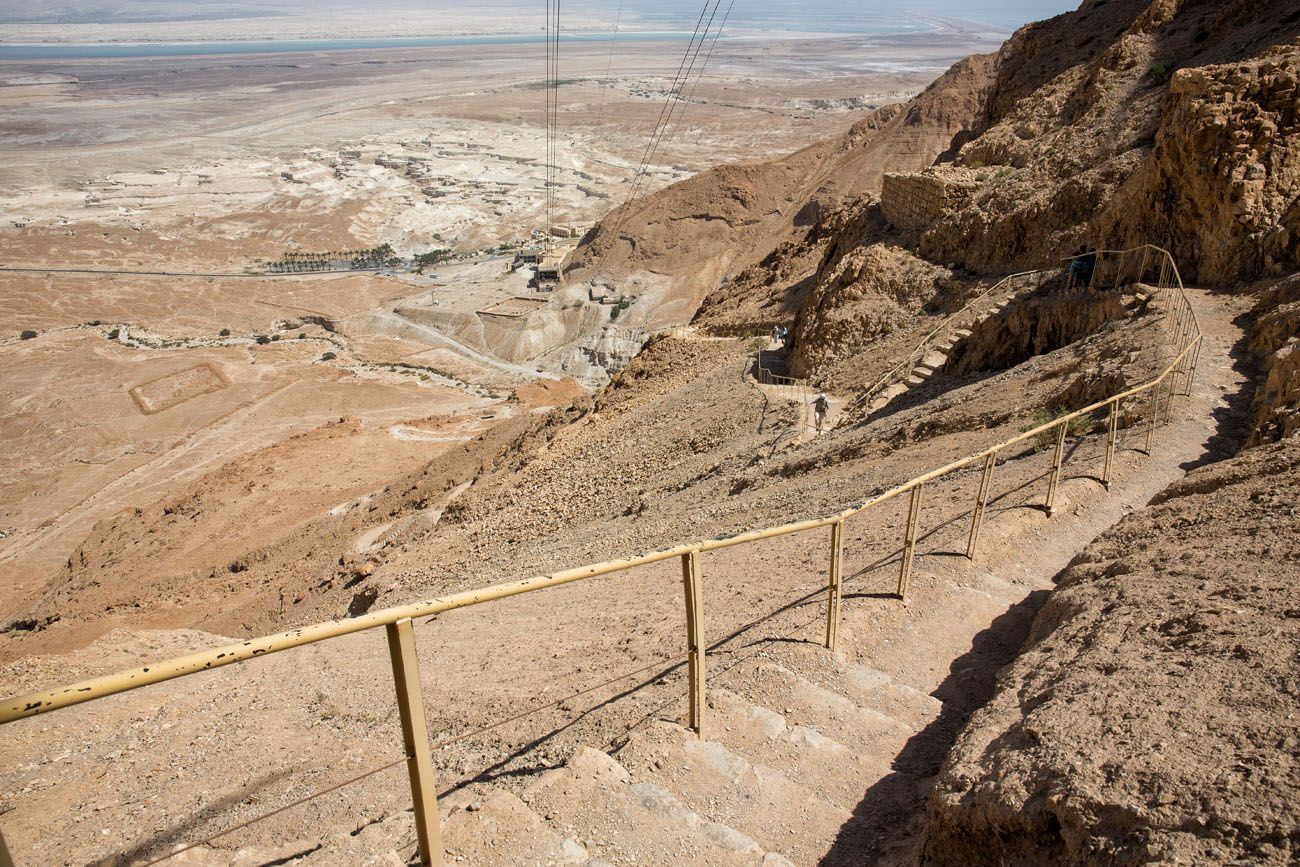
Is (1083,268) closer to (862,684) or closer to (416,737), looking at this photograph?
(862,684)

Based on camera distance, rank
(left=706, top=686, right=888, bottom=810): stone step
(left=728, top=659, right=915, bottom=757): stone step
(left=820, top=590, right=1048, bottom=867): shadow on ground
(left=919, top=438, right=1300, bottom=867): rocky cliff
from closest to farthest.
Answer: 1. (left=919, top=438, right=1300, bottom=867): rocky cliff
2. (left=820, top=590, right=1048, bottom=867): shadow on ground
3. (left=706, top=686, right=888, bottom=810): stone step
4. (left=728, top=659, right=915, bottom=757): stone step

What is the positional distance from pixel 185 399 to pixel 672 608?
119ft

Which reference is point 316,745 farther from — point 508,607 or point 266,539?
point 266,539

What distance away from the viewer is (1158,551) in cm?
534

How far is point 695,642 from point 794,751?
768mm

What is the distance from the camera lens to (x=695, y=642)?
167 inches

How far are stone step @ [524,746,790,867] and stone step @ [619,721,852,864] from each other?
0.10 metres

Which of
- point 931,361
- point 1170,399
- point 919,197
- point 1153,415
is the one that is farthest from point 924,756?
point 919,197

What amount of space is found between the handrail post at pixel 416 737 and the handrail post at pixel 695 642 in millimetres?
1441

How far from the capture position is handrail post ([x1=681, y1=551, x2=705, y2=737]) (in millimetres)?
4184

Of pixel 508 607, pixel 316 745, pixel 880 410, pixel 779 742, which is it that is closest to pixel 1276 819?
pixel 779 742

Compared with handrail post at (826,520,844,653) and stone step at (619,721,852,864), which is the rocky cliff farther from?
handrail post at (826,520,844,653)

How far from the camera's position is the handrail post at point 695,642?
418cm

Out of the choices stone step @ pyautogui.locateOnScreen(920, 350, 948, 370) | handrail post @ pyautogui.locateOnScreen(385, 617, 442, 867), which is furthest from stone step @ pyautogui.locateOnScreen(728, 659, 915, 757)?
stone step @ pyautogui.locateOnScreen(920, 350, 948, 370)
